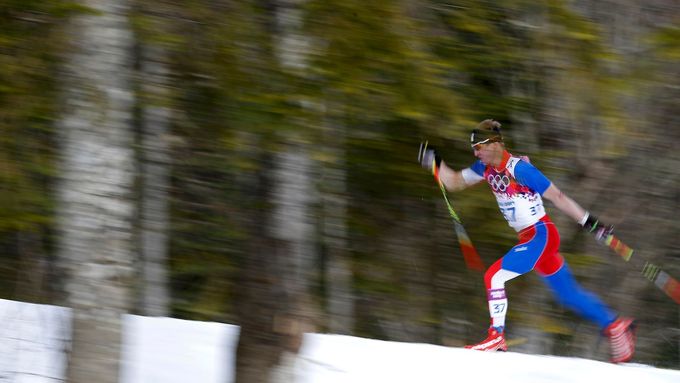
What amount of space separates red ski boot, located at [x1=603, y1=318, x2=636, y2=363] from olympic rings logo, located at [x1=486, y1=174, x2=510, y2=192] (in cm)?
104

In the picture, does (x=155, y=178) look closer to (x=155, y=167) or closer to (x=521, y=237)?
(x=155, y=167)

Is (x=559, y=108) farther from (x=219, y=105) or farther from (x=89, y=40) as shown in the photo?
(x=89, y=40)

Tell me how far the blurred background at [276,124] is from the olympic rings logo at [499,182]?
0.46m

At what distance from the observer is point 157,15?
4.20 metres

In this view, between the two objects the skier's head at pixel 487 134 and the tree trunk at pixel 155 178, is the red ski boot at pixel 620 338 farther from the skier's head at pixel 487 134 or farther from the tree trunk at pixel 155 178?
the tree trunk at pixel 155 178

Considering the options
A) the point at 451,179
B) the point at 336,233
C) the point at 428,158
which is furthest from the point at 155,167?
the point at 451,179

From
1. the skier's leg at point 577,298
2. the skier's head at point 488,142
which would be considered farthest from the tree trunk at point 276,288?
the skier's leg at point 577,298

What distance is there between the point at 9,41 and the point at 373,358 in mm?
2177

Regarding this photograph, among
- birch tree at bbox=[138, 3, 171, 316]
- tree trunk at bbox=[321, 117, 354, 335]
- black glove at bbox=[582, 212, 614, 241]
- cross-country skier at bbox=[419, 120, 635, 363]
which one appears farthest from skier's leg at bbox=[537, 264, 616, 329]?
birch tree at bbox=[138, 3, 171, 316]

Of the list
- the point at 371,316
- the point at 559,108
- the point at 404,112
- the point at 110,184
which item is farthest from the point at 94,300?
the point at 371,316

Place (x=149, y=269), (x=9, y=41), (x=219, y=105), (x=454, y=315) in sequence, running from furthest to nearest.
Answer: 1. (x=149, y=269)
2. (x=454, y=315)
3. (x=219, y=105)
4. (x=9, y=41)

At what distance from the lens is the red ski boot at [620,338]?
5.75 m

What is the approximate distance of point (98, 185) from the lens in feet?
13.7

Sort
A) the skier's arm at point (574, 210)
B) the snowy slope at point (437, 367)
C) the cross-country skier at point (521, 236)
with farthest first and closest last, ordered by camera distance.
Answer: the cross-country skier at point (521, 236), the skier's arm at point (574, 210), the snowy slope at point (437, 367)
